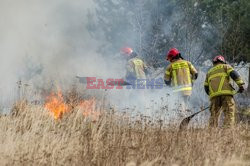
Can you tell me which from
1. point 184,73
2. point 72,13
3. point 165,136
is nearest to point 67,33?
point 72,13

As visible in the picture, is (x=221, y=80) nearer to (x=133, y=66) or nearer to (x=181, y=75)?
(x=181, y=75)

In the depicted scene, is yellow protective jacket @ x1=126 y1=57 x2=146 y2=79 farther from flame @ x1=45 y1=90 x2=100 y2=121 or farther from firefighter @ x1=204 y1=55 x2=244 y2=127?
flame @ x1=45 y1=90 x2=100 y2=121

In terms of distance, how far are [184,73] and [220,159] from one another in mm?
4038

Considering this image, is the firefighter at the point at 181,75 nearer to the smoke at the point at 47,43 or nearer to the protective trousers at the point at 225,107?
the protective trousers at the point at 225,107

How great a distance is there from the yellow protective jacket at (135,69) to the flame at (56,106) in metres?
2.71

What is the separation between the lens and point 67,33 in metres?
21.5

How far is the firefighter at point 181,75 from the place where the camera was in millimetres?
9648

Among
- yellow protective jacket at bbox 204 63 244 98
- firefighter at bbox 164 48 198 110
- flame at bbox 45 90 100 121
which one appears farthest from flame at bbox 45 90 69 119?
yellow protective jacket at bbox 204 63 244 98

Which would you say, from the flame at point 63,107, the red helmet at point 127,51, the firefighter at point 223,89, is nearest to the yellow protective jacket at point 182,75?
the firefighter at point 223,89

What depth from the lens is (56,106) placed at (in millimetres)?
8664

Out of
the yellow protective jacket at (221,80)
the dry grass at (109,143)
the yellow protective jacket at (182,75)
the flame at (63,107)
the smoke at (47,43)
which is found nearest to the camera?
the dry grass at (109,143)

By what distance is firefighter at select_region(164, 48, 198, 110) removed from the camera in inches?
380

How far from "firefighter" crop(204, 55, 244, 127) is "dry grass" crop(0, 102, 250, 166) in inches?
65.9

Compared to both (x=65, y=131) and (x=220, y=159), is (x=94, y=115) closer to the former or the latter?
(x=65, y=131)
